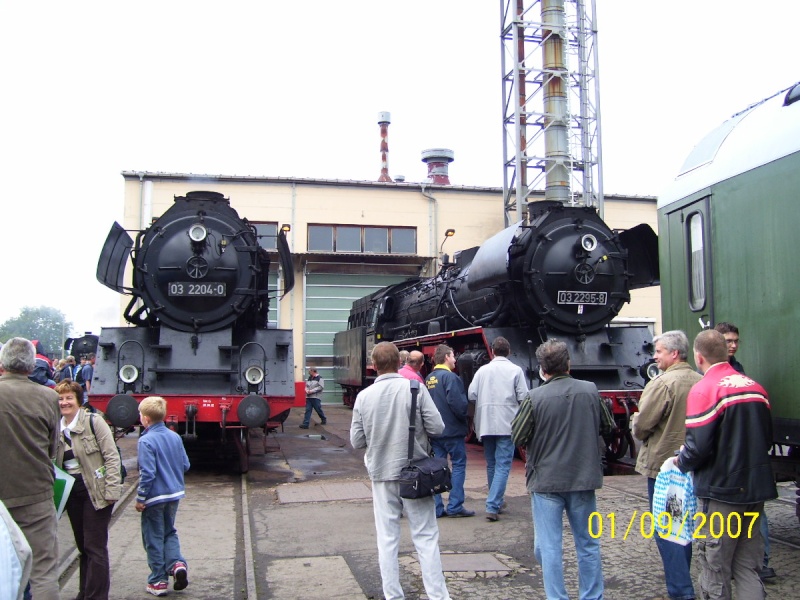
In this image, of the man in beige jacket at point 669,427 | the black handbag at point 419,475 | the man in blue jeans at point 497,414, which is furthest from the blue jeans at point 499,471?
the black handbag at point 419,475

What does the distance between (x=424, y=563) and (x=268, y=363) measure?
559 cm

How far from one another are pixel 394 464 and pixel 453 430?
2641 mm

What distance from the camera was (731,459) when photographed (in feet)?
12.5

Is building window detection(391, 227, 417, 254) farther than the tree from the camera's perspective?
No

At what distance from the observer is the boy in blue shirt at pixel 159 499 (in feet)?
16.3

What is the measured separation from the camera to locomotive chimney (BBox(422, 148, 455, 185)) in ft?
97.6

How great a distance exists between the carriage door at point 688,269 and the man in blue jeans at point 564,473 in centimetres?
170

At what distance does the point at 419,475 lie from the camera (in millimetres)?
4438

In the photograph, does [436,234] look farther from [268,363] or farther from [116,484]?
[116,484]

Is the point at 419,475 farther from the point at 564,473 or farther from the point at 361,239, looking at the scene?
the point at 361,239

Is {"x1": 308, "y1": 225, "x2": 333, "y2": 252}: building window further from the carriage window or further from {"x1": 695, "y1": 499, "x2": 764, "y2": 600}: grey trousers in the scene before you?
{"x1": 695, "y1": 499, "x2": 764, "y2": 600}: grey trousers

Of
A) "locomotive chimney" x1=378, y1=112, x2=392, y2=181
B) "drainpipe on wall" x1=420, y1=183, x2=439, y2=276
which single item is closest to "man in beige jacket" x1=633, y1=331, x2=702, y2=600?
"drainpipe on wall" x1=420, y1=183, x2=439, y2=276

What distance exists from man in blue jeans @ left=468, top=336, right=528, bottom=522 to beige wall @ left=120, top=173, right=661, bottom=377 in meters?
17.0
